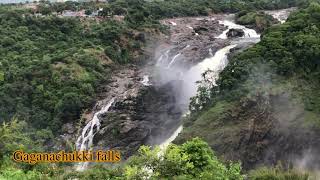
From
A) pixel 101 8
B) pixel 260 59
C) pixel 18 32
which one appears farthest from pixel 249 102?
pixel 101 8

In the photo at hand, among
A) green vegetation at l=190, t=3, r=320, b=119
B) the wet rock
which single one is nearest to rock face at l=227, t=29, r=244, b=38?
green vegetation at l=190, t=3, r=320, b=119

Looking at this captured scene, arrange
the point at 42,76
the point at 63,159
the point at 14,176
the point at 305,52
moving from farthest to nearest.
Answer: the point at 42,76, the point at 305,52, the point at 63,159, the point at 14,176

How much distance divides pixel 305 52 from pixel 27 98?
77.2ft

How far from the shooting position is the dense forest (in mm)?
21250

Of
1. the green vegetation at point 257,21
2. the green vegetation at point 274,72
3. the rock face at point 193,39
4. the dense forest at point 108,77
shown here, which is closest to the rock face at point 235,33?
the rock face at point 193,39

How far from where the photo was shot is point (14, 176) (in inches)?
810

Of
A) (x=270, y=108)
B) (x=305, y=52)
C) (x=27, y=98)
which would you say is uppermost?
(x=305, y=52)

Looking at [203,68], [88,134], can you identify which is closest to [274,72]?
[203,68]

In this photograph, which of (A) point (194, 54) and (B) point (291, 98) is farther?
(A) point (194, 54)

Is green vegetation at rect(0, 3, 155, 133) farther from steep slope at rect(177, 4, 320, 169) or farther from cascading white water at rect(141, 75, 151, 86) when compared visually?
steep slope at rect(177, 4, 320, 169)

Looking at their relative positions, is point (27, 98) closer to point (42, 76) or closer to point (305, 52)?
point (42, 76)

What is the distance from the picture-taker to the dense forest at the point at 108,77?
21.2 meters

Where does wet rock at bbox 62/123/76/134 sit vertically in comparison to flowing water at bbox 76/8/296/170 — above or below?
below

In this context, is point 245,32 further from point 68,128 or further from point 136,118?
point 68,128
